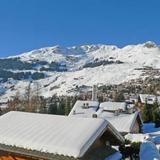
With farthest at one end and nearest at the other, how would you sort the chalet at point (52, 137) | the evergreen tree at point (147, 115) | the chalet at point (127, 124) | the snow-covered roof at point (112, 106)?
1. the snow-covered roof at point (112, 106)
2. the evergreen tree at point (147, 115)
3. the chalet at point (127, 124)
4. the chalet at point (52, 137)

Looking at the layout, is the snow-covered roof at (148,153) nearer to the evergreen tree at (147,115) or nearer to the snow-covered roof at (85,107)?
the evergreen tree at (147,115)

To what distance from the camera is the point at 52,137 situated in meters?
15.7

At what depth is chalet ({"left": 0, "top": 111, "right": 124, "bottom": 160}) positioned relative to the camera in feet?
49.1

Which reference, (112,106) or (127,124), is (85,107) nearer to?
(112,106)

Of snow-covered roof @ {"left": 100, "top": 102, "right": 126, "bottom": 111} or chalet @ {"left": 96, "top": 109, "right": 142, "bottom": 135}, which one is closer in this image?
chalet @ {"left": 96, "top": 109, "right": 142, "bottom": 135}

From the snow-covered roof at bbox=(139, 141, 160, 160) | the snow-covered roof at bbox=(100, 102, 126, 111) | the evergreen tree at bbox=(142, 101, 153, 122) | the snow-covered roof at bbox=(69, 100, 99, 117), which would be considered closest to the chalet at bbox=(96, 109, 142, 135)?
the evergreen tree at bbox=(142, 101, 153, 122)

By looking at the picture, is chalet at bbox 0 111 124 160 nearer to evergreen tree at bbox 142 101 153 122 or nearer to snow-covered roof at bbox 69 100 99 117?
evergreen tree at bbox 142 101 153 122

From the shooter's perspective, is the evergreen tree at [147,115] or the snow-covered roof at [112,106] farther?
the snow-covered roof at [112,106]

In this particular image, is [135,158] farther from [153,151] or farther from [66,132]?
[66,132]

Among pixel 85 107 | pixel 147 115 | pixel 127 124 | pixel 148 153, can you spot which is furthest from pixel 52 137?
pixel 85 107

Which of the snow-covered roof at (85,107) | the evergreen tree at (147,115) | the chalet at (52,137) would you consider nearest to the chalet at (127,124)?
the evergreen tree at (147,115)

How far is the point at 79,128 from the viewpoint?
53.5ft

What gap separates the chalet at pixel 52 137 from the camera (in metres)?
15.0

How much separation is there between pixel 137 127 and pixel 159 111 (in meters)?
11.8
